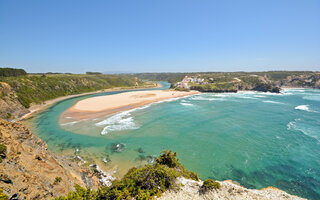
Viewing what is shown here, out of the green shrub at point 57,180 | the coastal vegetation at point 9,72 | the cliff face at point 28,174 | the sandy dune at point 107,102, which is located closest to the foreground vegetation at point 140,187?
the cliff face at point 28,174

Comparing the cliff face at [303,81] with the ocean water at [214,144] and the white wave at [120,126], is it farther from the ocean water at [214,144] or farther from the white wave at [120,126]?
the white wave at [120,126]

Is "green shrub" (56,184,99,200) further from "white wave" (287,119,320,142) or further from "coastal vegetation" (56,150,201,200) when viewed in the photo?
"white wave" (287,119,320,142)

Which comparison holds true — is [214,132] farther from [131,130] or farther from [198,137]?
[131,130]

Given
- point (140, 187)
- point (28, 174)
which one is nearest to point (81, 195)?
point (140, 187)

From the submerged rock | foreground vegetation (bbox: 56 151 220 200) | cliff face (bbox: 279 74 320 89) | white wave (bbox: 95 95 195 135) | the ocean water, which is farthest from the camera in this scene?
cliff face (bbox: 279 74 320 89)

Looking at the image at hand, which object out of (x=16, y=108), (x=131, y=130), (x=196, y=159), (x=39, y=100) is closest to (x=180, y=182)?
(x=196, y=159)

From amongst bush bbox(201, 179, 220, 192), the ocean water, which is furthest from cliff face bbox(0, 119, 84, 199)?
bush bbox(201, 179, 220, 192)

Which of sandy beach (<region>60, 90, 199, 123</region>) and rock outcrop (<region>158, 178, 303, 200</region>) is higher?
rock outcrop (<region>158, 178, 303, 200</region>)
